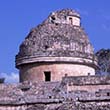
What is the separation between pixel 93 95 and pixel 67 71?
529cm

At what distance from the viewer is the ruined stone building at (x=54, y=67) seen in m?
21.4

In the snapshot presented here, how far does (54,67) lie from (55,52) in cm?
77

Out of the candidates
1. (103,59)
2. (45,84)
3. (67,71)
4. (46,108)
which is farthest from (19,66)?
(103,59)

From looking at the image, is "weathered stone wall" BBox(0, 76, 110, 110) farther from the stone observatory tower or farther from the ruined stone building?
the stone observatory tower

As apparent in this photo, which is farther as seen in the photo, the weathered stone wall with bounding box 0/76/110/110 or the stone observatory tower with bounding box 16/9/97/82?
the stone observatory tower with bounding box 16/9/97/82

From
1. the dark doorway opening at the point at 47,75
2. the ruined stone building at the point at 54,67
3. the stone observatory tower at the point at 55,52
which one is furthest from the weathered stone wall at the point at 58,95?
the dark doorway opening at the point at 47,75

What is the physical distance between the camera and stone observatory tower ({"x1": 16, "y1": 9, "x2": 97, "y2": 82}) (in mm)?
25719

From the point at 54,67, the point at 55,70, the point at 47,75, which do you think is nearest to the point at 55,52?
the point at 54,67

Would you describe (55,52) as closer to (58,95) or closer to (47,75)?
(47,75)

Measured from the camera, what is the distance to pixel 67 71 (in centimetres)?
2570

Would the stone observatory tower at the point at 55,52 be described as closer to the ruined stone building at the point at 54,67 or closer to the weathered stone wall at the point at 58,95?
the ruined stone building at the point at 54,67

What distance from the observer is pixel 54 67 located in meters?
25.7

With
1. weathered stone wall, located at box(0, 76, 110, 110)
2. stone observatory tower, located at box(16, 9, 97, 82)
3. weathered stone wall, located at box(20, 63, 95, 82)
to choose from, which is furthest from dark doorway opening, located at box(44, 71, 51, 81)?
weathered stone wall, located at box(0, 76, 110, 110)

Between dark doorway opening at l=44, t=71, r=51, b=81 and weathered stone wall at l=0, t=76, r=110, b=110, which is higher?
dark doorway opening at l=44, t=71, r=51, b=81
